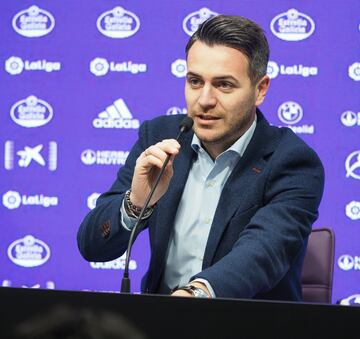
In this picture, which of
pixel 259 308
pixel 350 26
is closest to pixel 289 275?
pixel 259 308

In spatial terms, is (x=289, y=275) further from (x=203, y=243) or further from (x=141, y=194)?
(x=141, y=194)

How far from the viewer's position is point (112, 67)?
15.0 feet

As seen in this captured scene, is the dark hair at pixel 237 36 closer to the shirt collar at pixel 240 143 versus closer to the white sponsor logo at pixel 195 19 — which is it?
the shirt collar at pixel 240 143

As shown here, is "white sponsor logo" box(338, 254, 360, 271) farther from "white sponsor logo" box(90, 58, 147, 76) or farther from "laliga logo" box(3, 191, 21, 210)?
"laliga logo" box(3, 191, 21, 210)

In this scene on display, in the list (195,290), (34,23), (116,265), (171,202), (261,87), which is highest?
(34,23)

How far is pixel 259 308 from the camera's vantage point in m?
1.13

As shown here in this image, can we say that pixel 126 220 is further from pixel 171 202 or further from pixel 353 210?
pixel 353 210

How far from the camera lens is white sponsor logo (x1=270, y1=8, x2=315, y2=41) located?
4.40 meters

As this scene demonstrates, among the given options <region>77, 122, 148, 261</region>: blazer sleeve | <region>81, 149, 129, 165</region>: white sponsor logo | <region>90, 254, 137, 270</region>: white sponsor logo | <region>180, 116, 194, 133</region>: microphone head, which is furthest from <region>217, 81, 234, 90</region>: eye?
<region>90, 254, 137, 270</region>: white sponsor logo

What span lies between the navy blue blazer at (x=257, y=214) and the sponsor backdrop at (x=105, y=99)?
6.20ft

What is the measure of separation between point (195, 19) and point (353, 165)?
1229 mm

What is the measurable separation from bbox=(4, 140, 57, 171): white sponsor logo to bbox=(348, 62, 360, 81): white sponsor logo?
1759 millimetres

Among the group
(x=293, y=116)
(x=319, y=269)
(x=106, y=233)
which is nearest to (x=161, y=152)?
(x=106, y=233)

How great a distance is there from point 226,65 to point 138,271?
2.34 m
